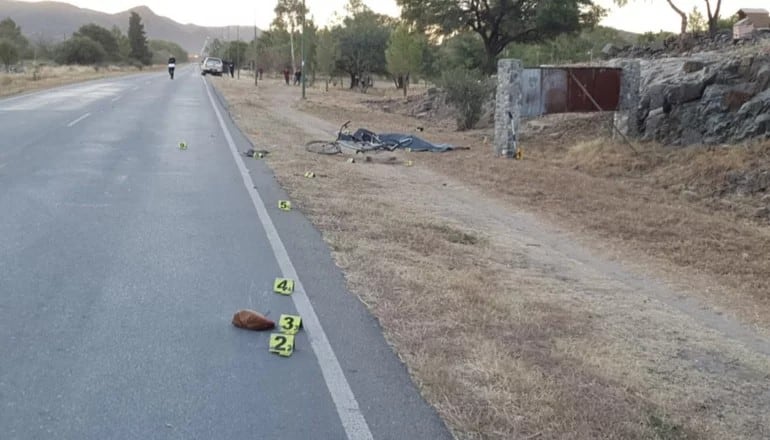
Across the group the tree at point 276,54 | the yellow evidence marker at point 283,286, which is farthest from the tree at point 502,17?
the tree at point 276,54

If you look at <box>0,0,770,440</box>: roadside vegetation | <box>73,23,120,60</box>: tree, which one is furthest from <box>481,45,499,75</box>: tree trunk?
<box>73,23,120,60</box>: tree

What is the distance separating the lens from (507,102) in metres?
16.7

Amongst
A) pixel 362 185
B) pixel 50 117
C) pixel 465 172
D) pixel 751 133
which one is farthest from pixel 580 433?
pixel 50 117

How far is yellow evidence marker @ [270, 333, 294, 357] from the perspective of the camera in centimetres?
490

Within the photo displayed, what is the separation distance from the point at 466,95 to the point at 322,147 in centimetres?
787

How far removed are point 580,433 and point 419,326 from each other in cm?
174

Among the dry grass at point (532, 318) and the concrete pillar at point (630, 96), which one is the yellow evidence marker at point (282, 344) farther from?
the concrete pillar at point (630, 96)

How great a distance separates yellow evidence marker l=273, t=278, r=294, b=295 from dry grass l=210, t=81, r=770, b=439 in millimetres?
519

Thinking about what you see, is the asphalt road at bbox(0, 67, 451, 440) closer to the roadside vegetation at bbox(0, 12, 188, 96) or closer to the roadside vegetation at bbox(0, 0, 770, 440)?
the roadside vegetation at bbox(0, 0, 770, 440)

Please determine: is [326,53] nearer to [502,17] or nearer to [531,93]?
[502,17]

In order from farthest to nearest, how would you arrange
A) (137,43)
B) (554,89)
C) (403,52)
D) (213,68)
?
(137,43) → (213,68) → (403,52) → (554,89)

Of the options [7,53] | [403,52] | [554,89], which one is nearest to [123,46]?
[7,53]

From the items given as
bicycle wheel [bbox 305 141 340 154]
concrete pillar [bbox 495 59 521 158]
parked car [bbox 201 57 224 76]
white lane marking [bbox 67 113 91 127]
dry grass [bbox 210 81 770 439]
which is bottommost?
dry grass [bbox 210 81 770 439]

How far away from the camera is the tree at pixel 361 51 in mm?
63250
